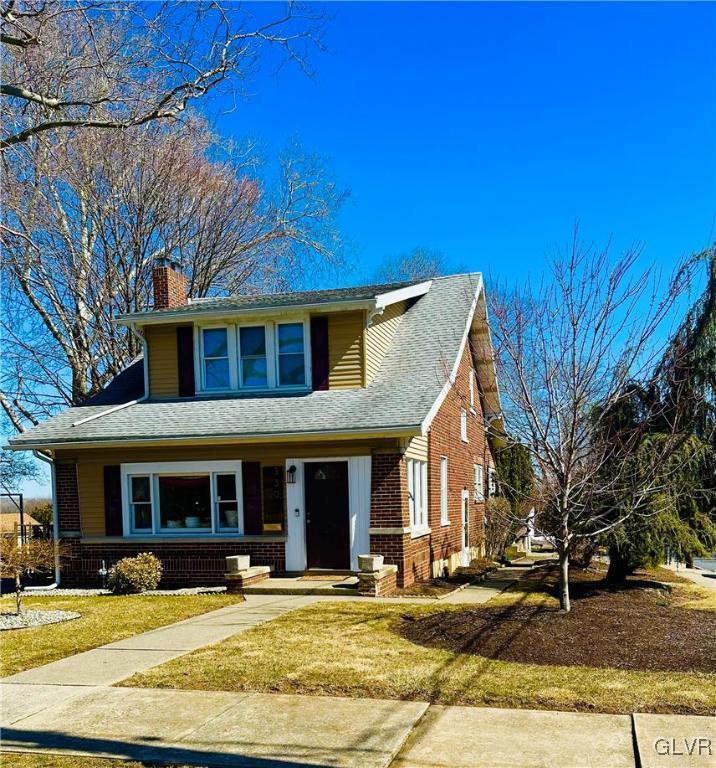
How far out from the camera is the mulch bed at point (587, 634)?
773 centimetres

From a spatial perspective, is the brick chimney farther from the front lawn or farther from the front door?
the front lawn

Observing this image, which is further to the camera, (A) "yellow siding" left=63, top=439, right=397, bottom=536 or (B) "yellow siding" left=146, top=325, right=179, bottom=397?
(B) "yellow siding" left=146, top=325, right=179, bottom=397

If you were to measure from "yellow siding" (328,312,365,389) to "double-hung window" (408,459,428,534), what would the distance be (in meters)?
2.09

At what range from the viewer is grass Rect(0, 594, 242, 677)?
9133 mm

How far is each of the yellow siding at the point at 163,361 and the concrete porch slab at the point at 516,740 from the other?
1218 centimetres

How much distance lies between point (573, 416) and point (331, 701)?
16.8 ft

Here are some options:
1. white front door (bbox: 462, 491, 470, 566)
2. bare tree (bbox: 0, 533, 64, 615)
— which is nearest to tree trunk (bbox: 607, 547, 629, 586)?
white front door (bbox: 462, 491, 470, 566)

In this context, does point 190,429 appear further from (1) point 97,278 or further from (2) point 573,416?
(1) point 97,278

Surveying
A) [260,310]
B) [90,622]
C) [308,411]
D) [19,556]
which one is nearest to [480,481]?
[308,411]

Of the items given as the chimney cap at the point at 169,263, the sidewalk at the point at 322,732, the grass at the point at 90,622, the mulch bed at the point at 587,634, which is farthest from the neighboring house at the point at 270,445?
the sidewalk at the point at 322,732

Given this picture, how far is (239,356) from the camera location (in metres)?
16.4

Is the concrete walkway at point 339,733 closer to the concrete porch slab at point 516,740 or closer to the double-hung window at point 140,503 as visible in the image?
the concrete porch slab at point 516,740

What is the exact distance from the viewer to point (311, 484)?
48.3 feet

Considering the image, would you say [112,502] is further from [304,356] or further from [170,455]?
[304,356]
